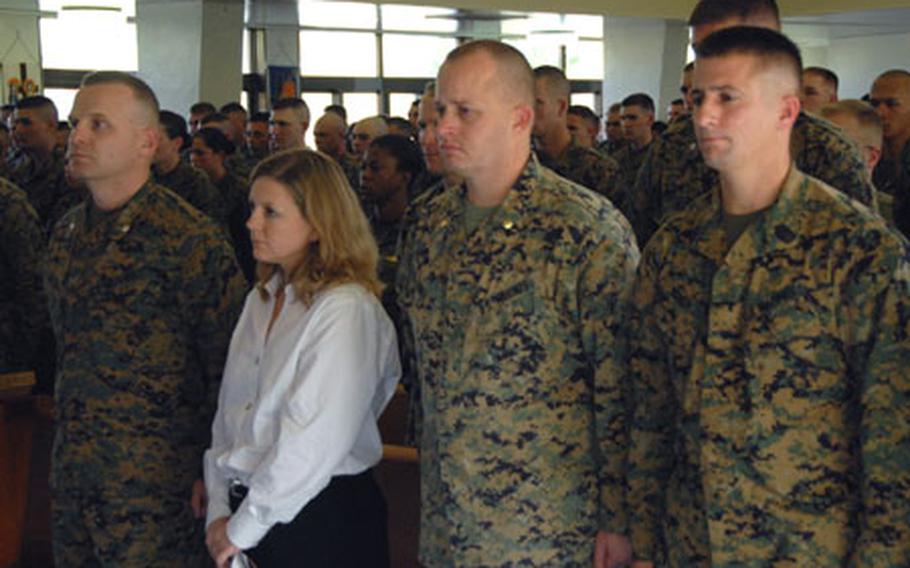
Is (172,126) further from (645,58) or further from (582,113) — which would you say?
(645,58)

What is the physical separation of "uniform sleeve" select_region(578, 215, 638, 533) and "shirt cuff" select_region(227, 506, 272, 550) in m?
0.73

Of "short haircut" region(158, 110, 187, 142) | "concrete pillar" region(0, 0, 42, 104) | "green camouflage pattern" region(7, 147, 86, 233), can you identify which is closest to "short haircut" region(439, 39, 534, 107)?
"short haircut" region(158, 110, 187, 142)

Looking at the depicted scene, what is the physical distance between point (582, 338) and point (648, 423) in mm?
237

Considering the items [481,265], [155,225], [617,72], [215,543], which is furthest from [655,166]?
[617,72]

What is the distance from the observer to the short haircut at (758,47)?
85.3 inches

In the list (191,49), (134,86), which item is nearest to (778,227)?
(134,86)

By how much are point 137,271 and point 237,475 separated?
691 mm

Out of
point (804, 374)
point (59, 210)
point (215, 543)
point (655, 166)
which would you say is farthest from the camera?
point (59, 210)

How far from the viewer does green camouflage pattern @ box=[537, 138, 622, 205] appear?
17.5ft

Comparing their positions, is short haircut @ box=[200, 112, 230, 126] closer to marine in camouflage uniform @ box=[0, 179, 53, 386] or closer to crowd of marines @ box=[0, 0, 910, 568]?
marine in camouflage uniform @ box=[0, 179, 53, 386]

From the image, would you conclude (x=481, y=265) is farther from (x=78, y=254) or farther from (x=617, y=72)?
(x=617, y=72)

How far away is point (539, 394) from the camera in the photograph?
8.20 ft

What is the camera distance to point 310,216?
2.81m

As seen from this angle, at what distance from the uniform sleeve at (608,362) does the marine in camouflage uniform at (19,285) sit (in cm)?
243
